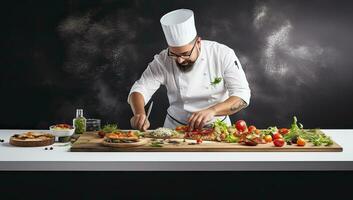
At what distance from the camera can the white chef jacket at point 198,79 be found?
4336mm

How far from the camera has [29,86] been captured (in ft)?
19.2

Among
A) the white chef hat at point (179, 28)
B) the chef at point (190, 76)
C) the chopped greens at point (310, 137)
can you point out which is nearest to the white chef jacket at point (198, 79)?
the chef at point (190, 76)

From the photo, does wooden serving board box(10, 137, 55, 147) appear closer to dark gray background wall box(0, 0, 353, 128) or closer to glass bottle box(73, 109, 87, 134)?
glass bottle box(73, 109, 87, 134)

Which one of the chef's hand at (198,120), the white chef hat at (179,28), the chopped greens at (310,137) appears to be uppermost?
the white chef hat at (179,28)

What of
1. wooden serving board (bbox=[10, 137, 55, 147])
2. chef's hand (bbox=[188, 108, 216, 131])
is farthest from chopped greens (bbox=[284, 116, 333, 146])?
wooden serving board (bbox=[10, 137, 55, 147])

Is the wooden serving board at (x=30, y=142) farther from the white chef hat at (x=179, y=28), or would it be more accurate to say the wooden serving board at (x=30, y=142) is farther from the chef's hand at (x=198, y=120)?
the white chef hat at (x=179, y=28)

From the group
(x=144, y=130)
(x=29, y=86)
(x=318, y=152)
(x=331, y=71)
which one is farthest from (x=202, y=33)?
(x=318, y=152)

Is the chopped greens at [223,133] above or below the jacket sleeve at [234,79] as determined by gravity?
below

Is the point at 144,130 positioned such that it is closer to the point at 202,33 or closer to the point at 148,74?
the point at 148,74

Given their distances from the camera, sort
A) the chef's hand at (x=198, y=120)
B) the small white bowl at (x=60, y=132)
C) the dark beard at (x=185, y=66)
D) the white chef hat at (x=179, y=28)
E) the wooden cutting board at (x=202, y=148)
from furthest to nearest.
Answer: the dark beard at (x=185, y=66)
the white chef hat at (x=179, y=28)
the chef's hand at (x=198, y=120)
the small white bowl at (x=60, y=132)
the wooden cutting board at (x=202, y=148)

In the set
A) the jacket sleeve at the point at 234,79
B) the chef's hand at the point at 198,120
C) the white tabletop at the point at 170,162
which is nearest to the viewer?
the white tabletop at the point at 170,162

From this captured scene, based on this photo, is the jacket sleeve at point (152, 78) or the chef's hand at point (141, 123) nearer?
the chef's hand at point (141, 123)

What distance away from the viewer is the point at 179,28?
13.3 ft
